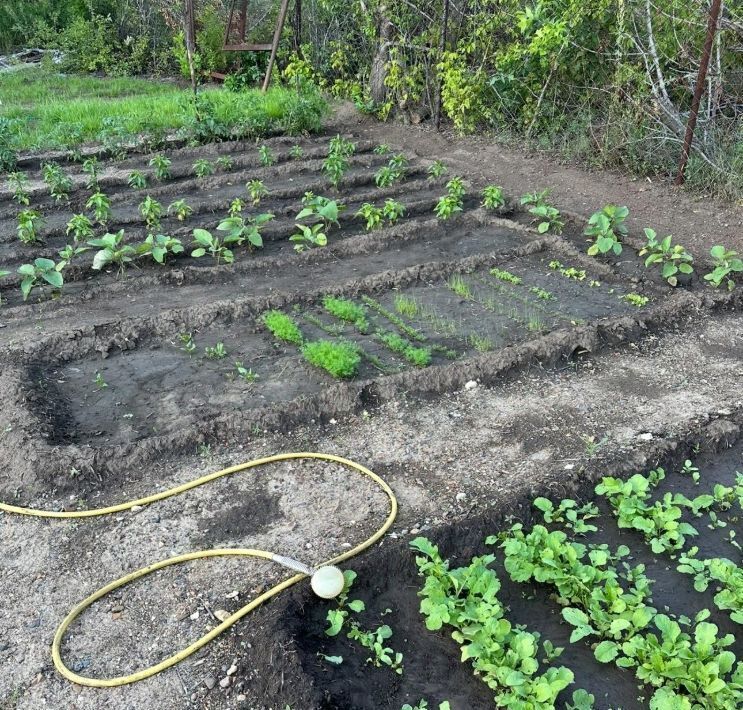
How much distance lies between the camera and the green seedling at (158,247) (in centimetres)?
600

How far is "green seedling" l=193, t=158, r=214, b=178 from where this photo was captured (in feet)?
27.3

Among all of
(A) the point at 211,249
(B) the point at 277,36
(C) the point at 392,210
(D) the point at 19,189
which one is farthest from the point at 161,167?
(B) the point at 277,36

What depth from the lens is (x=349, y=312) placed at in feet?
17.4

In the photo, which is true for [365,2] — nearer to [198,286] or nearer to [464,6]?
[464,6]

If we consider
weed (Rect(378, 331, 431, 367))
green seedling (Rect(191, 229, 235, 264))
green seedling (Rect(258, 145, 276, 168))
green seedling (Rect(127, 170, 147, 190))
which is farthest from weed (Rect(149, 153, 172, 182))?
weed (Rect(378, 331, 431, 367))

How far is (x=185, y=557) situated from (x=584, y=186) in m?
6.17

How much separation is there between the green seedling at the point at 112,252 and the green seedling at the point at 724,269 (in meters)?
4.55

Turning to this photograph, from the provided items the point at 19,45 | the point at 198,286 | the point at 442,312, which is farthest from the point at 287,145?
the point at 19,45

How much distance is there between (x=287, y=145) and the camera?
31.6ft

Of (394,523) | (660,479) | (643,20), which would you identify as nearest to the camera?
(394,523)

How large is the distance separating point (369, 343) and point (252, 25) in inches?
463

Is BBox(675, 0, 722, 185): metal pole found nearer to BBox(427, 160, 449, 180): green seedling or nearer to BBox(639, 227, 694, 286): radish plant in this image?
BBox(639, 227, 694, 286): radish plant

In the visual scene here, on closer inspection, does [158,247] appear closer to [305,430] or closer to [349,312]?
[349,312]

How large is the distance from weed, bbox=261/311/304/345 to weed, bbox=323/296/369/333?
1.02 ft
